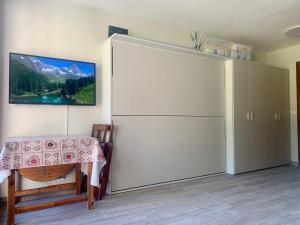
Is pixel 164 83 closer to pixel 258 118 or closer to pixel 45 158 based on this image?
pixel 45 158

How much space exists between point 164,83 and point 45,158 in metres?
1.87

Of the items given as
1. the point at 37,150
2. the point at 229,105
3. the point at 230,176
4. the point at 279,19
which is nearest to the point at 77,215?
the point at 37,150

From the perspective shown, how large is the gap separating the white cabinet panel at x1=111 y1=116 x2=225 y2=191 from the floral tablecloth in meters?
0.51

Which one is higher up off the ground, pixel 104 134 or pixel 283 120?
pixel 283 120

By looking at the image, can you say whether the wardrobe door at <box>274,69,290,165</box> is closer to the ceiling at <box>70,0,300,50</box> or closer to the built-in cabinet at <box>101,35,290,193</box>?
the built-in cabinet at <box>101,35,290,193</box>

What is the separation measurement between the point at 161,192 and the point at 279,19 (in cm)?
308

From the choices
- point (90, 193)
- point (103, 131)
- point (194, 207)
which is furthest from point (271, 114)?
point (90, 193)

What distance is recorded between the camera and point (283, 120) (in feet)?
15.2

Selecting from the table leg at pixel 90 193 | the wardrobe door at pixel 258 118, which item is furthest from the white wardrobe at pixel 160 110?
the wardrobe door at pixel 258 118

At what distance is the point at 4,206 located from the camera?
97.0 inches

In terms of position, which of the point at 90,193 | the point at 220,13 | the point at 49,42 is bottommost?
the point at 90,193

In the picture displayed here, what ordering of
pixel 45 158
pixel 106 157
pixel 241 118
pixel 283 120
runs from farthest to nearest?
1. pixel 283 120
2. pixel 241 118
3. pixel 106 157
4. pixel 45 158

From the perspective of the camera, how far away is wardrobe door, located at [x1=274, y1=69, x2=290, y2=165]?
452cm

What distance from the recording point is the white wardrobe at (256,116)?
3893 millimetres
